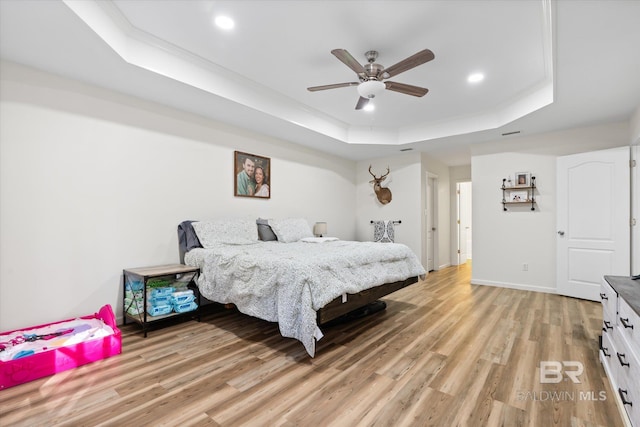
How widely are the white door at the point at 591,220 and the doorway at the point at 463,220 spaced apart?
299 centimetres

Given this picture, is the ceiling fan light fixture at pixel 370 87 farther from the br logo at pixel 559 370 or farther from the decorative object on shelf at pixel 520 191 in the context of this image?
the decorative object on shelf at pixel 520 191

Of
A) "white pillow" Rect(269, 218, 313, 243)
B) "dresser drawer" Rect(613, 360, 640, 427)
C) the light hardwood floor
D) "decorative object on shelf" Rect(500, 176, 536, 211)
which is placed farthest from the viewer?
"decorative object on shelf" Rect(500, 176, 536, 211)

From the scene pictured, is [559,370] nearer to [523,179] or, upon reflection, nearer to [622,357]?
[622,357]

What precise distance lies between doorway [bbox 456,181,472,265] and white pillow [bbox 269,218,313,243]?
4526 millimetres

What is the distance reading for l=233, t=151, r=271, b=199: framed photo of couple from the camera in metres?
4.29

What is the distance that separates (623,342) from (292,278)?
207 cm

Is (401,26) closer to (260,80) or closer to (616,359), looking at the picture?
(260,80)

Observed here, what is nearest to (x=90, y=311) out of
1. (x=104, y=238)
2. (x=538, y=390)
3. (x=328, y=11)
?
(x=104, y=238)

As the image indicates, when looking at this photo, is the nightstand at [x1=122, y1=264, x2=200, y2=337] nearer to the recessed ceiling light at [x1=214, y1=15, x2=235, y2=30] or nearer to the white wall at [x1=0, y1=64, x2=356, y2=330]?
the white wall at [x1=0, y1=64, x2=356, y2=330]

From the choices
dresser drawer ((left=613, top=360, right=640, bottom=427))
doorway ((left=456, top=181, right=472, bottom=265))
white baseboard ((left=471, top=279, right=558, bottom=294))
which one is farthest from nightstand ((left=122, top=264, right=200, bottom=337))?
doorway ((left=456, top=181, right=472, bottom=265))

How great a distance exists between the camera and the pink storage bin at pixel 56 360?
78.5 inches

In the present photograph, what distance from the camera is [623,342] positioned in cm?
170

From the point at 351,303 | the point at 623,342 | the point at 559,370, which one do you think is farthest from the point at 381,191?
the point at 623,342

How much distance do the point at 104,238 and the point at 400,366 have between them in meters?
3.04
